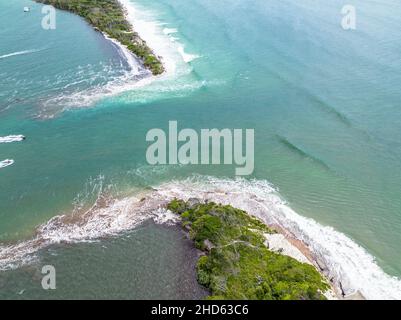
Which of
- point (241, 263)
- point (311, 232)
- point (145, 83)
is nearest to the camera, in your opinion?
point (241, 263)

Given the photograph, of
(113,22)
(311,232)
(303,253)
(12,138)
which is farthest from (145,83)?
(303,253)

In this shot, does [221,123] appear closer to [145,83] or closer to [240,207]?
[240,207]

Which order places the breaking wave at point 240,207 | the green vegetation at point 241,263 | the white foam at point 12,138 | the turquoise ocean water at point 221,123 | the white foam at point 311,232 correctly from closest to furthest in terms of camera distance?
the green vegetation at point 241,263 < the white foam at point 311,232 < the breaking wave at point 240,207 < the turquoise ocean water at point 221,123 < the white foam at point 12,138

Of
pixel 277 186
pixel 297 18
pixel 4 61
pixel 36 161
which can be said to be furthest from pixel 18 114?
Answer: pixel 297 18

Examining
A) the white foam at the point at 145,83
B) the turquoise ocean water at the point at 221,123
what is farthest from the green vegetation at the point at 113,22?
the turquoise ocean water at the point at 221,123

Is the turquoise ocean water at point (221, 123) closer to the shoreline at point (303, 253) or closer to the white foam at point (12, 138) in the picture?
the white foam at point (12, 138)

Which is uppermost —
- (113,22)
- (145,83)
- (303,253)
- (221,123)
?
(113,22)

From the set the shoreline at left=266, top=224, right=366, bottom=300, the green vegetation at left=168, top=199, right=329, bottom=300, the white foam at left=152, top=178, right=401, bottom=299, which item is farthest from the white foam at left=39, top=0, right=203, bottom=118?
the shoreline at left=266, top=224, right=366, bottom=300
